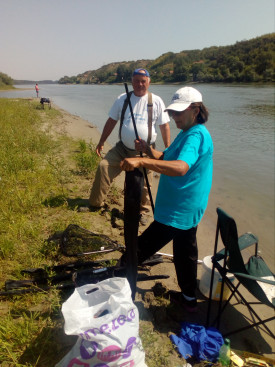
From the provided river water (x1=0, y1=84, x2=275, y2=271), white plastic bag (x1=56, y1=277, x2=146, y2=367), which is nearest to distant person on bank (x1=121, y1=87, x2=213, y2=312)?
white plastic bag (x1=56, y1=277, x2=146, y2=367)

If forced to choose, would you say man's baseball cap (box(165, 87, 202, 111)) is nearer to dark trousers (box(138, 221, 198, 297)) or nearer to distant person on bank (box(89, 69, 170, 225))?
dark trousers (box(138, 221, 198, 297))

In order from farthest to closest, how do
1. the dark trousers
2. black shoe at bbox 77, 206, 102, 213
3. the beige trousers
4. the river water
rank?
the river water
black shoe at bbox 77, 206, 102, 213
the beige trousers
the dark trousers

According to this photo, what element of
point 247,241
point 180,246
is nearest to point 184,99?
point 180,246

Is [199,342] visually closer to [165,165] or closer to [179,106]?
[165,165]

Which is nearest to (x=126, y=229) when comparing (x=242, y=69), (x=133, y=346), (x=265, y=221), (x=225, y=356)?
(x=133, y=346)

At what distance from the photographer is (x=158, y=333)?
2271mm

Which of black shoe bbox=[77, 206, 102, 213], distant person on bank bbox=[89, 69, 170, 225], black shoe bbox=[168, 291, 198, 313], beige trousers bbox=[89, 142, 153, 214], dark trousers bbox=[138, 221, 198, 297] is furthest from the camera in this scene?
black shoe bbox=[77, 206, 102, 213]

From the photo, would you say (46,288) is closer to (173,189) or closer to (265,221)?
(173,189)

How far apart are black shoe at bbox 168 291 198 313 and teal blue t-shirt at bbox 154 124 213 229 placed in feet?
2.96

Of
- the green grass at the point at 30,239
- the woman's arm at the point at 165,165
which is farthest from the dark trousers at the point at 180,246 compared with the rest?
the green grass at the point at 30,239

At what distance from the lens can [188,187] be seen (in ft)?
6.88

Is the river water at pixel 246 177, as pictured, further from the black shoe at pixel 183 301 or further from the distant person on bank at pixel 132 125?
the distant person on bank at pixel 132 125

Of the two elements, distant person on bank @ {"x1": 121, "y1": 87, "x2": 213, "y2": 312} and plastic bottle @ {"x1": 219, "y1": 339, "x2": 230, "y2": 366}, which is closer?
distant person on bank @ {"x1": 121, "y1": 87, "x2": 213, "y2": 312}

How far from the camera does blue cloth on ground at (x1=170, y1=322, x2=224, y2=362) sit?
6.57ft
